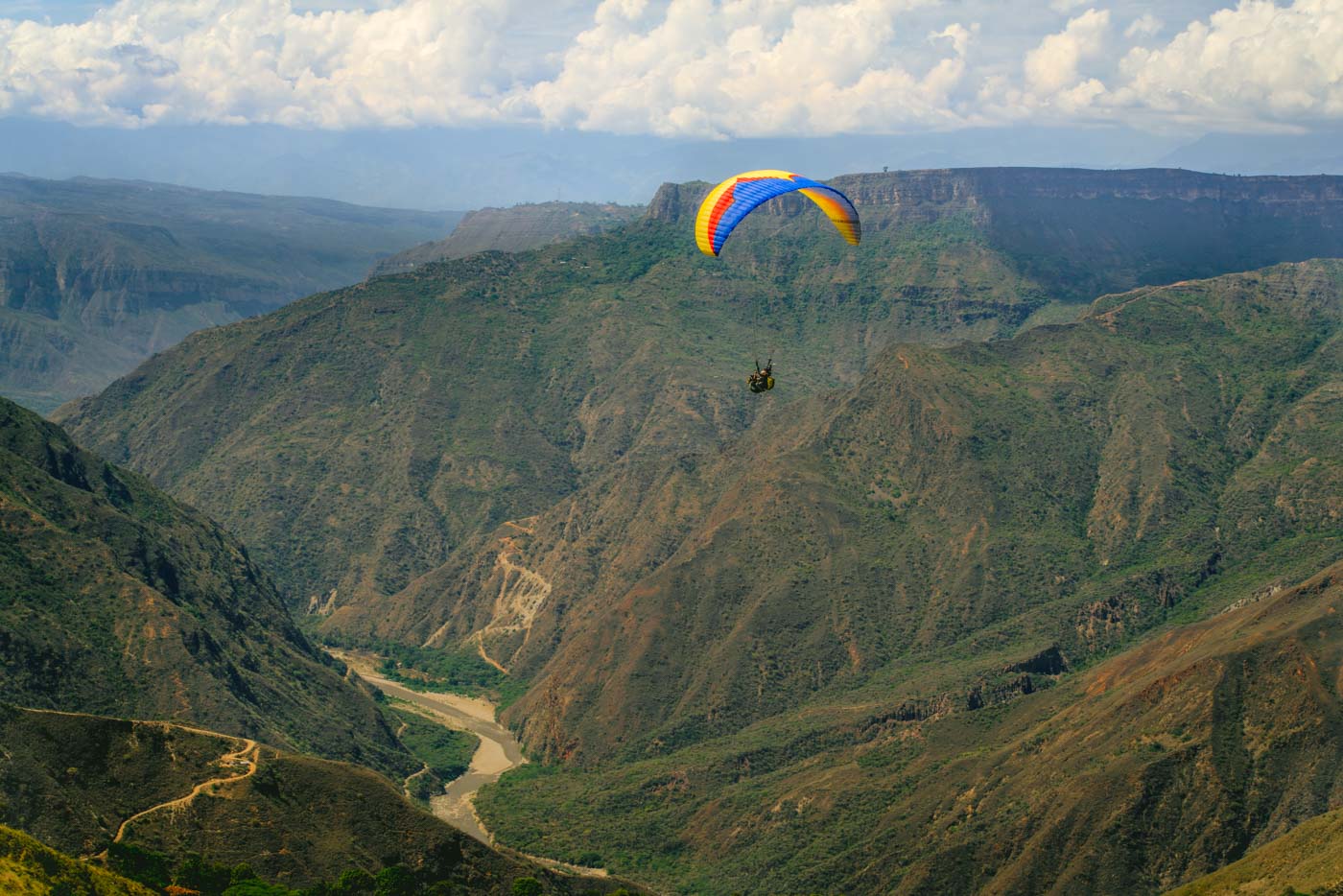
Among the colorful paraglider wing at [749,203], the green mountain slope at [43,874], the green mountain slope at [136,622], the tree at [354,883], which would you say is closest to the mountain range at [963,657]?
the green mountain slope at [136,622]

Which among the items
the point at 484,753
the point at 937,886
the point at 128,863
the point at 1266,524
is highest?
the point at 1266,524

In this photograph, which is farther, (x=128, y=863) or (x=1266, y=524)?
(x=1266, y=524)

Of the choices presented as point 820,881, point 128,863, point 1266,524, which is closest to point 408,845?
point 128,863

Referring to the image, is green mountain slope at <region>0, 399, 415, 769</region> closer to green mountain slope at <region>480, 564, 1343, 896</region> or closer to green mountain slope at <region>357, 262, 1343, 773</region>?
green mountain slope at <region>480, 564, 1343, 896</region>

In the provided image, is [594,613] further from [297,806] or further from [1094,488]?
[297,806]

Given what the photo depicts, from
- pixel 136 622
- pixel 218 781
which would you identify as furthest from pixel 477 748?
pixel 218 781

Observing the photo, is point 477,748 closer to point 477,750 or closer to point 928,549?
point 477,750
